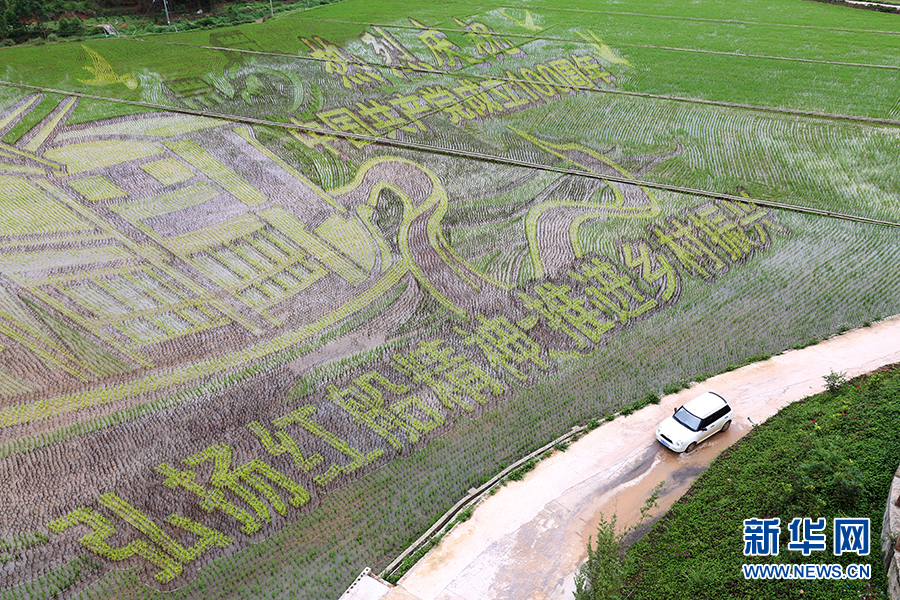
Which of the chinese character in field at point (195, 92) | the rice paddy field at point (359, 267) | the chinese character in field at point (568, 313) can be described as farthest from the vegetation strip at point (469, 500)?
the chinese character in field at point (195, 92)

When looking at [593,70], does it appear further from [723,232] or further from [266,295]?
[266,295]

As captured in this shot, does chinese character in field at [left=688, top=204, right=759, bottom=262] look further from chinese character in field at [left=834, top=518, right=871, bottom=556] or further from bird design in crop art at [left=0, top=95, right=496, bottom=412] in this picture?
chinese character in field at [left=834, top=518, right=871, bottom=556]

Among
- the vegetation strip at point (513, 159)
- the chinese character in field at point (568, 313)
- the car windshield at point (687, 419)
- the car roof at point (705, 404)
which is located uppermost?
the vegetation strip at point (513, 159)

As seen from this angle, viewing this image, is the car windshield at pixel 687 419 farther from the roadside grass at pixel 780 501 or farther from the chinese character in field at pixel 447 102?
the chinese character in field at pixel 447 102

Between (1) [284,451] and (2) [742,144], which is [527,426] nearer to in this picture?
(1) [284,451]

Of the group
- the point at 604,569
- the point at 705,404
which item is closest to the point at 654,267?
the point at 705,404

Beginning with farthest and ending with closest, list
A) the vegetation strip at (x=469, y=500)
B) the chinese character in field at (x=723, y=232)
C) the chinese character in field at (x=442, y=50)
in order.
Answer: the chinese character in field at (x=442, y=50) < the chinese character in field at (x=723, y=232) < the vegetation strip at (x=469, y=500)
